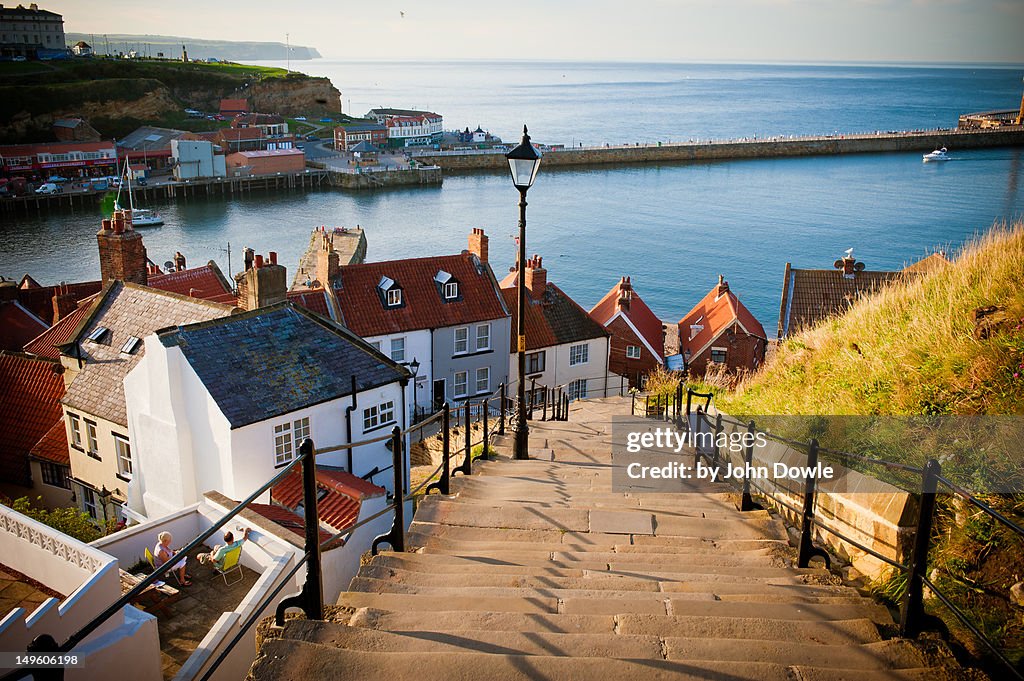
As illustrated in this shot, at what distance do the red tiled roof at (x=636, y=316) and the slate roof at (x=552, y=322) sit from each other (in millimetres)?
3632

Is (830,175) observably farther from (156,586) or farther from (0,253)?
(156,586)

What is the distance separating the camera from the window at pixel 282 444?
1695 centimetres

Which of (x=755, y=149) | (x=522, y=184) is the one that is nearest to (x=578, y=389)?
(x=522, y=184)

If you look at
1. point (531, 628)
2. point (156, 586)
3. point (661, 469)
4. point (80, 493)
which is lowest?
point (80, 493)

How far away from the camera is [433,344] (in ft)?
96.5

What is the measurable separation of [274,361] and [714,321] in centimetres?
2494

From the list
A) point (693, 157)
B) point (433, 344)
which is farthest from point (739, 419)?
point (693, 157)

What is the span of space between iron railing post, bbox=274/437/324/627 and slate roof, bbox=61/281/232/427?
49.1 ft

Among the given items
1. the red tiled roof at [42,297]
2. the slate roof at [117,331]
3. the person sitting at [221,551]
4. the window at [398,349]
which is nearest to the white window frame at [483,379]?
the window at [398,349]

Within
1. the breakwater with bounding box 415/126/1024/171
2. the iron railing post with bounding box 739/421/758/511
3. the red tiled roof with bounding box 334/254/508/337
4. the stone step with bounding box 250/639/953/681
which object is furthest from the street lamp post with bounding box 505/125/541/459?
the breakwater with bounding box 415/126/1024/171

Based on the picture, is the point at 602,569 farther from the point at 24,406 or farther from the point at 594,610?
the point at 24,406

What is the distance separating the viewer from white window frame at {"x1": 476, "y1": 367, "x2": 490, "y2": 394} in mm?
30844

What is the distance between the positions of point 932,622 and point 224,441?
1416 centimetres

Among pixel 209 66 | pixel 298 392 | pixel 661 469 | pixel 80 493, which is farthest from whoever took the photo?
pixel 209 66
